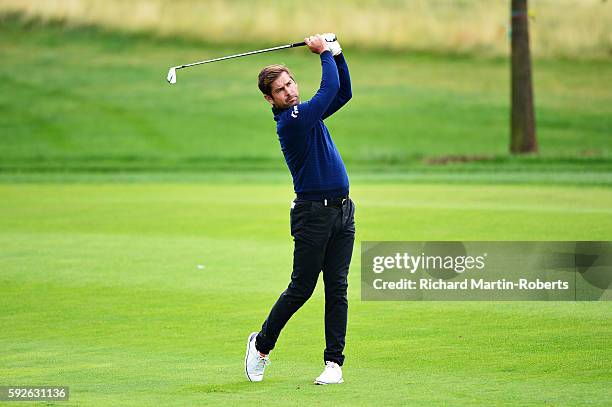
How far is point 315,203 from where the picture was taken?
25.1 ft

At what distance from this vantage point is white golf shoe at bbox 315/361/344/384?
755 cm

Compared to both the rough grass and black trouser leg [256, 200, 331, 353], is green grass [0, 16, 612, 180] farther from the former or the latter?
black trouser leg [256, 200, 331, 353]

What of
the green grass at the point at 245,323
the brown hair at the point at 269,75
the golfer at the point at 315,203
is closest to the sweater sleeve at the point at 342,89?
the golfer at the point at 315,203

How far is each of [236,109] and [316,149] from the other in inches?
1358

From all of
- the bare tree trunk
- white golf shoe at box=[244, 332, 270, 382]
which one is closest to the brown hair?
white golf shoe at box=[244, 332, 270, 382]

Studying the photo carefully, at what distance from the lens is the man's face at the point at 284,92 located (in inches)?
301

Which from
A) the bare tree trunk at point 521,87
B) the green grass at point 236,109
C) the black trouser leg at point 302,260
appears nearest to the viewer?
the black trouser leg at point 302,260

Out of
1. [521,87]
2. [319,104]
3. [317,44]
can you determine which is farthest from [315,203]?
[521,87]

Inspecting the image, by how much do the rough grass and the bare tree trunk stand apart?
17500 millimetres

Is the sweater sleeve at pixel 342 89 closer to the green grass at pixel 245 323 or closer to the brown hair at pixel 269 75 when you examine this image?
the brown hair at pixel 269 75

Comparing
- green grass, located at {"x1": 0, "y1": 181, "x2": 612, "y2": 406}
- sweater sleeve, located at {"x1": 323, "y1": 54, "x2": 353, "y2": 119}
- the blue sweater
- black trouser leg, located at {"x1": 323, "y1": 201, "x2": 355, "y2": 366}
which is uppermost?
sweater sleeve, located at {"x1": 323, "y1": 54, "x2": 353, "y2": 119}

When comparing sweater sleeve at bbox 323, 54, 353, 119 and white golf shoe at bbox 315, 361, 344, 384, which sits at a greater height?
sweater sleeve at bbox 323, 54, 353, 119

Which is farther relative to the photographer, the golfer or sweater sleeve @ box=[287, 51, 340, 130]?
the golfer

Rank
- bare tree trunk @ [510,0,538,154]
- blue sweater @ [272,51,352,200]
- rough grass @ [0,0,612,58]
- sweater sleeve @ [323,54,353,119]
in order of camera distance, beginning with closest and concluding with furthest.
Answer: blue sweater @ [272,51,352,200] < sweater sleeve @ [323,54,353,119] < bare tree trunk @ [510,0,538,154] < rough grass @ [0,0,612,58]
